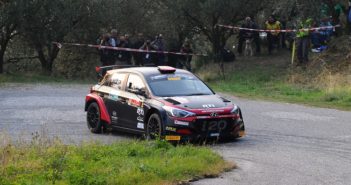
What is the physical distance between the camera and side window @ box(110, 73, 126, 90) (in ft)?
Answer: 52.1

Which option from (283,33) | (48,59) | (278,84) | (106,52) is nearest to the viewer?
(278,84)

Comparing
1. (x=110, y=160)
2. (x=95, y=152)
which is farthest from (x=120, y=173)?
(x=95, y=152)

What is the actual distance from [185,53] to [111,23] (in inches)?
220

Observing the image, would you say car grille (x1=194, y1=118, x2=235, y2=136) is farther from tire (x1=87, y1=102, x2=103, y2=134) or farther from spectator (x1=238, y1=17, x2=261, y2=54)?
spectator (x1=238, y1=17, x2=261, y2=54)

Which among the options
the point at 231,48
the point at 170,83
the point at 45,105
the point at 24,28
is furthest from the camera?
the point at 231,48

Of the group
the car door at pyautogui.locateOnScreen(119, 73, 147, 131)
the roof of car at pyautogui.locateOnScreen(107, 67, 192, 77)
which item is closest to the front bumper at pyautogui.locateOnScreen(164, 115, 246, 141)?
the car door at pyautogui.locateOnScreen(119, 73, 147, 131)

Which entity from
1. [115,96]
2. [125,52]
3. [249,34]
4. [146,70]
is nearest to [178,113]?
[146,70]

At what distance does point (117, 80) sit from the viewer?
16.1m

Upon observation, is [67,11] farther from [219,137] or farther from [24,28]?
[219,137]

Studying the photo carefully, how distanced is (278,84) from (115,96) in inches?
486

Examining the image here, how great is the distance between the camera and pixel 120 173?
32.9 ft

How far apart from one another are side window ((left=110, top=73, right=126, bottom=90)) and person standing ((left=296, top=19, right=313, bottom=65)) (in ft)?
42.1

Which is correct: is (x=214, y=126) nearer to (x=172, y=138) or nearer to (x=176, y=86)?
(x=172, y=138)

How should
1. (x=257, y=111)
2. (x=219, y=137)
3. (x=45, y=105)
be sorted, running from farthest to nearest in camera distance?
(x=45, y=105) < (x=257, y=111) < (x=219, y=137)
